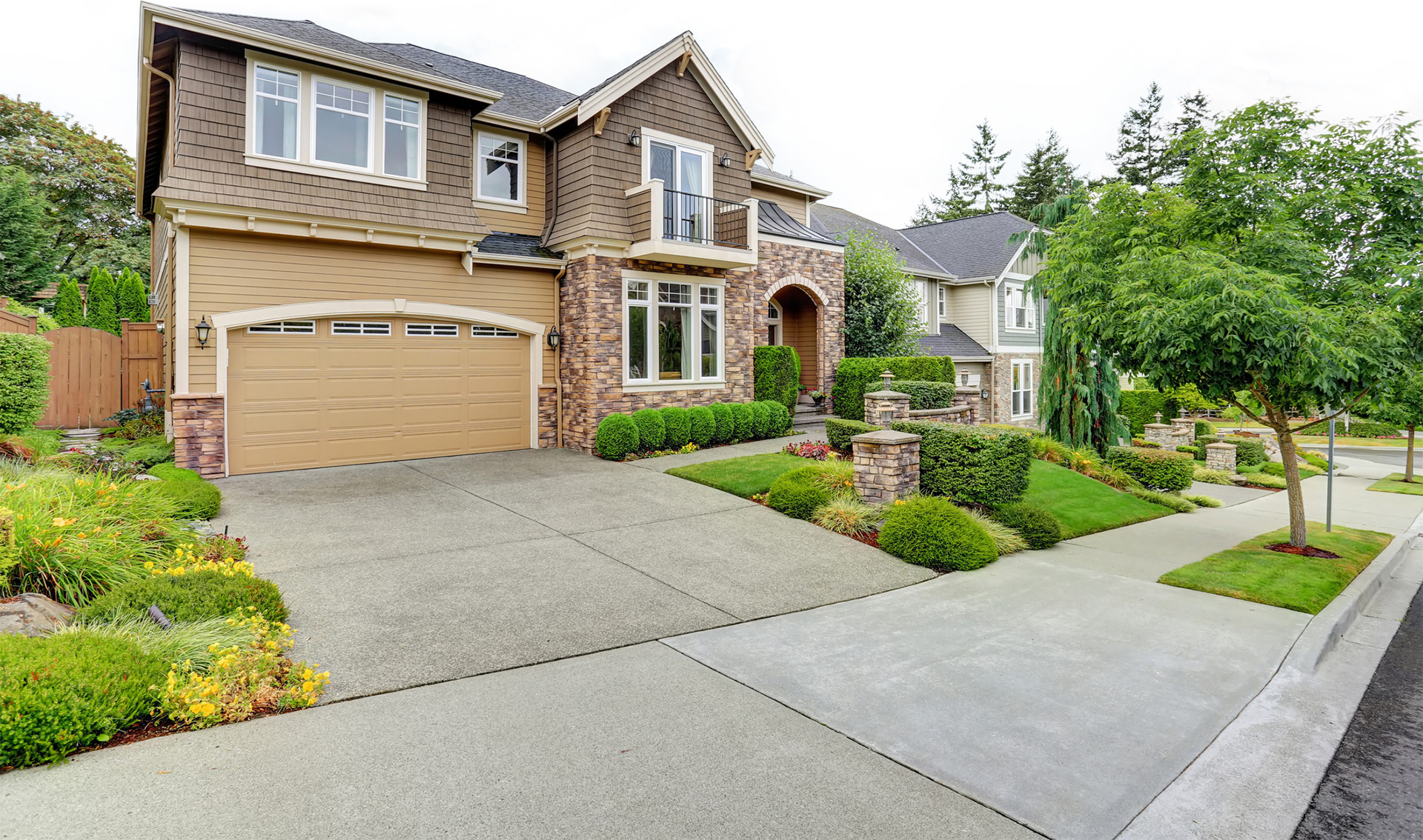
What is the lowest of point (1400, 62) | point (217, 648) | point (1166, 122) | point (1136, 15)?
point (217, 648)

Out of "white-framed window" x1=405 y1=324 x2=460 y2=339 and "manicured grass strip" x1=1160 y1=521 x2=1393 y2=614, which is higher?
"white-framed window" x1=405 y1=324 x2=460 y2=339

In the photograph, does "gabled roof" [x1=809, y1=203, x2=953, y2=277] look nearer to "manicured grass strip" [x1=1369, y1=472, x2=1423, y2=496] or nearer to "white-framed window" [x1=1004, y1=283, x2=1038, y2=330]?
"white-framed window" [x1=1004, y1=283, x2=1038, y2=330]

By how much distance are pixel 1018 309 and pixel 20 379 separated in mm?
26060

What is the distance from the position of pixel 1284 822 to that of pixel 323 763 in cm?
437

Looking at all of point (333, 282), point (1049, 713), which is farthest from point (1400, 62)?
point (333, 282)

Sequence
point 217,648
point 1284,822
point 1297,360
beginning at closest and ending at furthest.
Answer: point 1284,822, point 217,648, point 1297,360

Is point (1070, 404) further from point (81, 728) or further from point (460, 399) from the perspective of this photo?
point (81, 728)

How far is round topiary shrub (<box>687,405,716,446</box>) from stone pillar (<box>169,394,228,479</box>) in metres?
7.25

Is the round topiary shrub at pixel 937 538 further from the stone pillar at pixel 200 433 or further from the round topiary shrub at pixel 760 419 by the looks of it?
the stone pillar at pixel 200 433

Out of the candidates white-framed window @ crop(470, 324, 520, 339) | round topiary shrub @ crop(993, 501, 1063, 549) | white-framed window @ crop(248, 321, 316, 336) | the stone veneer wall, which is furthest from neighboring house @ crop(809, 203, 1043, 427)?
white-framed window @ crop(248, 321, 316, 336)

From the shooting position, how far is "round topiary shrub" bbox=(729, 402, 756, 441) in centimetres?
1410

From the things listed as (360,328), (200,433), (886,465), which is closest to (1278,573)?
(886,465)

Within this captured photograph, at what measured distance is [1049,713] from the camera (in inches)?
164

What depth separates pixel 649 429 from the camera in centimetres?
1278
